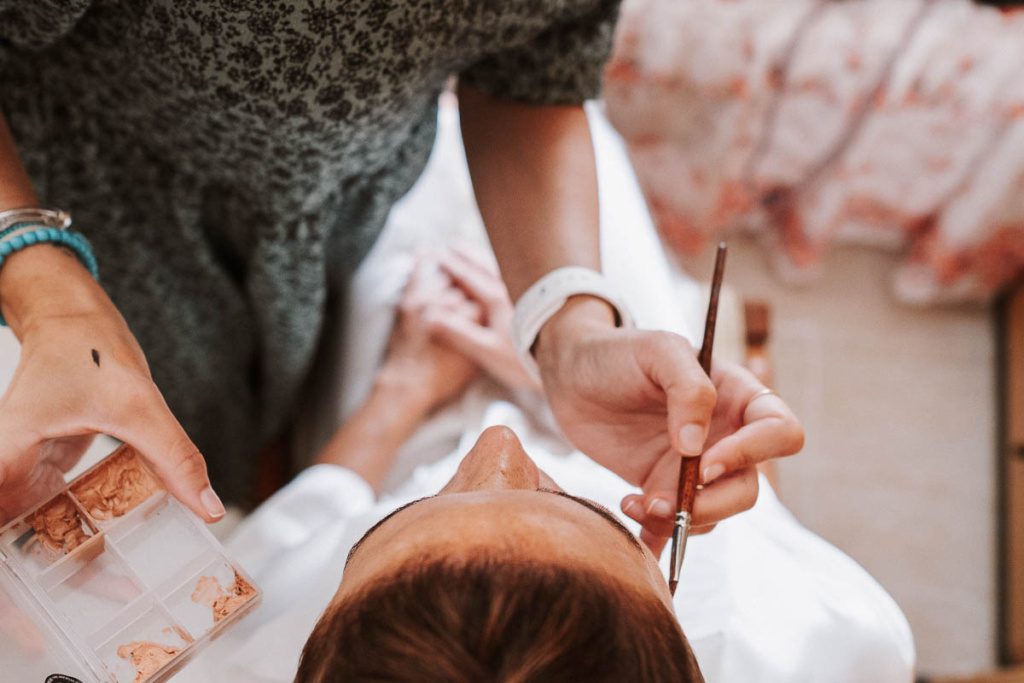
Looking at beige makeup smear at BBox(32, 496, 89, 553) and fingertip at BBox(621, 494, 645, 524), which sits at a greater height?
beige makeup smear at BBox(32, 496, 89, 553)

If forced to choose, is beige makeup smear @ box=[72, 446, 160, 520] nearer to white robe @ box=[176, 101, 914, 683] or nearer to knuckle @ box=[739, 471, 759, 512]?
white robe @ box=[176, 101, 914, 683]

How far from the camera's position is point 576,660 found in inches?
18.3

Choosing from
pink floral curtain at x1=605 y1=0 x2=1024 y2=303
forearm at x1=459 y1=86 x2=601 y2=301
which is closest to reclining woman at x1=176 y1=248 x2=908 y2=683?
forearm at x1=459 y1=86 x2=601 y2=301

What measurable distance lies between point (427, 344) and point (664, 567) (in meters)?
0.48

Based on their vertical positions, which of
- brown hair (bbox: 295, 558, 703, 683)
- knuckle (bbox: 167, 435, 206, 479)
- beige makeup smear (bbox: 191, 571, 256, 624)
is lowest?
beige makeup smear (bbox: 191, 571, 256, 624)

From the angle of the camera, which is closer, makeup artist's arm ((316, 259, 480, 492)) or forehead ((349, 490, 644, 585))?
forehead ((349, 490, 644, 585))

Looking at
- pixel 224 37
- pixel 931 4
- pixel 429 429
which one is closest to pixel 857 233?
pixel 931 4

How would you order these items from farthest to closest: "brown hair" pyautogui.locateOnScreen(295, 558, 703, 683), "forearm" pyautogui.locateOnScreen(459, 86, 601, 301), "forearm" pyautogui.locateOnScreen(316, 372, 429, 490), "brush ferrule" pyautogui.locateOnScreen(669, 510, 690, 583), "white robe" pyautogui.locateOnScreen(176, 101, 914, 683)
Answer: "forearm" pyautogui.locateOnScreen(316, 372, 429, 490)
"forearm" pyautogui.locateOnScreen(459, 86, 601, 301)
"white robe" pyautogui.locateOnScreen(176, 101, 914, 683)
"brush ferrule" pyautogui.locateOnScreen(669, 510, 690, 583)
"brown hair" pyautogui.locateOnScreen(295, 558, 703, 683)

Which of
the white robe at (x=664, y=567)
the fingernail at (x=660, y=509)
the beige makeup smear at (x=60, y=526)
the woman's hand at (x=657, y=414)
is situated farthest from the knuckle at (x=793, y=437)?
the beige makeup smear at (x=60, y=526)

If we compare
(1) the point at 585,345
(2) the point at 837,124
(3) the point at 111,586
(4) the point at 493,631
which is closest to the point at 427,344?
(1) the point at 585,345

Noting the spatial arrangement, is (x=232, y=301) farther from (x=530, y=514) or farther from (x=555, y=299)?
(x=530, y=514)

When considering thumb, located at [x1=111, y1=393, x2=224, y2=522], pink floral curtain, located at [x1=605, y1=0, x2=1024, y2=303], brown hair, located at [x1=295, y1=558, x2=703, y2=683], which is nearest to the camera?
brown hair, located at [x1=295, y1=558, x2=703, y2=683]

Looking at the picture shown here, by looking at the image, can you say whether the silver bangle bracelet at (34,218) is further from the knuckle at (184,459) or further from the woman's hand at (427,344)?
the woman's hand at (427,344)

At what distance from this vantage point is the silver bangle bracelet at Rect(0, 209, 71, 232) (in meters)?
0.64
